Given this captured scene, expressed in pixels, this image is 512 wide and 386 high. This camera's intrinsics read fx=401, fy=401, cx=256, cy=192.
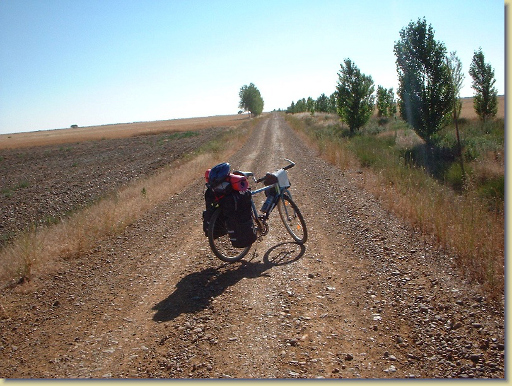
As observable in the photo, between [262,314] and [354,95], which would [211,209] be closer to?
[262,314]

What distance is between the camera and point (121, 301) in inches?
186

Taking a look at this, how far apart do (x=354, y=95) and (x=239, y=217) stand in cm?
2974

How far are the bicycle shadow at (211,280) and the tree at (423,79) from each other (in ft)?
56.5

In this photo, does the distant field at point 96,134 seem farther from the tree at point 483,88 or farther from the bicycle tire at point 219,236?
the bicycle tire at point 219,236

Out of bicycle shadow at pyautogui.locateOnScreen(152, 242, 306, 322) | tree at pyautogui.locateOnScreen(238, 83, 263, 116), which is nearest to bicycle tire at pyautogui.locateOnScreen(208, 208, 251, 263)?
bicycle shadow at pyautogui.locateOnScreen(152, 242, 306, 322)

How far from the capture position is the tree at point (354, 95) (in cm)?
3250

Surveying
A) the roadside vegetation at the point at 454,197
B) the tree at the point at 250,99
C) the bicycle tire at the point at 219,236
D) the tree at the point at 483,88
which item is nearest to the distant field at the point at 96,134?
the tree at the point at 250,99

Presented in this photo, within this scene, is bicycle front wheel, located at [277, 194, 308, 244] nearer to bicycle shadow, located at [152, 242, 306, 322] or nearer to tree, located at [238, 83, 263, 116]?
bicycle shadow, located at [152, 242, 306, 322]

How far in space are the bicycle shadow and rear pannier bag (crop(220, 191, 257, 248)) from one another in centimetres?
38

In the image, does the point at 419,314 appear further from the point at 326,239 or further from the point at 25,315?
the point at 25,315

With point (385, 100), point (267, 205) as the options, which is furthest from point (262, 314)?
point (385, 100)

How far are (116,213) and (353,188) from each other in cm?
589

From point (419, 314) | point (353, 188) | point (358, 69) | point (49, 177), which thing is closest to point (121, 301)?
point (419, 314)

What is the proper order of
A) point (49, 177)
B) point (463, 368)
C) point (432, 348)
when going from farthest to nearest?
point (49, 177) → point (432, 348) → point (463, 368)
